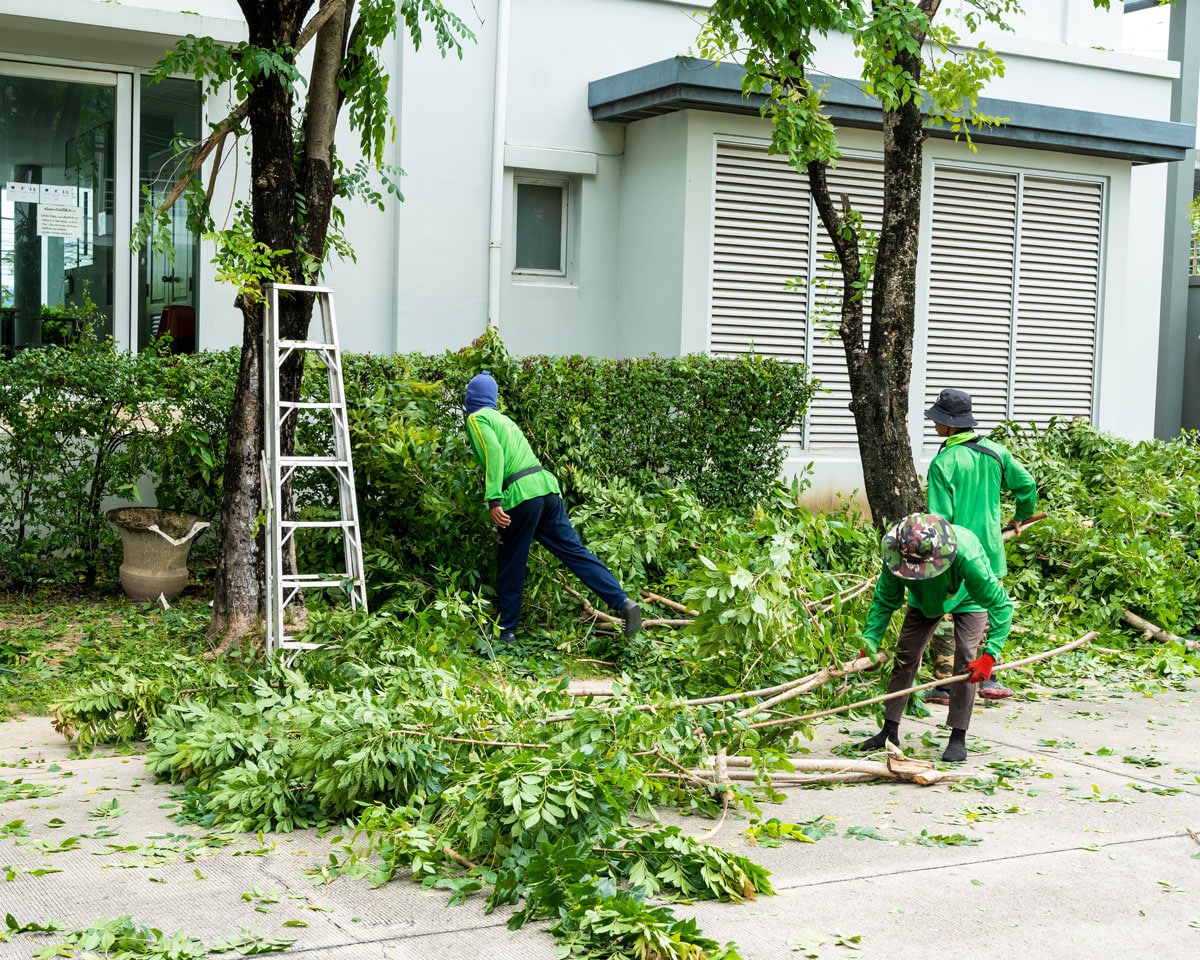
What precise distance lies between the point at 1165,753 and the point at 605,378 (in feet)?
18.0

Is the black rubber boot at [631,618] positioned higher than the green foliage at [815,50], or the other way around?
the green foliage at [815,50]

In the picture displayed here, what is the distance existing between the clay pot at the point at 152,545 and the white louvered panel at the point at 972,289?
27.7 ft

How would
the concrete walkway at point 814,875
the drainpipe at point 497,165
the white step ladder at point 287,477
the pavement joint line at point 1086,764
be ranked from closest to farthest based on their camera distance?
1. the concrete walkway at point 814,875
2. the pavement joint line at point 1086,764
3. the white step ladder at point 287,477
4. the drainpipe at point 497,165

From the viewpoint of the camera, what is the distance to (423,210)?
42.7 feet

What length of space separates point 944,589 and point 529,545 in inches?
123

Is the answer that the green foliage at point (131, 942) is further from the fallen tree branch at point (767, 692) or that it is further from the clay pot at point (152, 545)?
the clay pot at point (152, 545)

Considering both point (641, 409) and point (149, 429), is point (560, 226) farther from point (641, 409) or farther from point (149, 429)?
point (149, 429)

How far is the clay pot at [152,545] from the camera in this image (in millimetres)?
9758

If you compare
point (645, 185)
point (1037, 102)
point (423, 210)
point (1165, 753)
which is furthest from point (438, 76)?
point (1165, 753)

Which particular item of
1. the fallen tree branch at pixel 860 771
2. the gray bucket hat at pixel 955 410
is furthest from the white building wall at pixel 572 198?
the fallen tree branch at pixel 860 771

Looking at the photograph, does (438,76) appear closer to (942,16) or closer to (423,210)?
(423,210)

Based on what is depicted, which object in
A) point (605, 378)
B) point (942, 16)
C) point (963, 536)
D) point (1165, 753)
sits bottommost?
point (1165, 753)

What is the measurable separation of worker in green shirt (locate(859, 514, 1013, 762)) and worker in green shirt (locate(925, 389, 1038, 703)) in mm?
911

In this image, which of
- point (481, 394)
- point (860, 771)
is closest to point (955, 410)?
point (860, 771)
